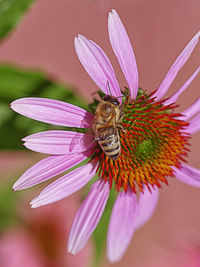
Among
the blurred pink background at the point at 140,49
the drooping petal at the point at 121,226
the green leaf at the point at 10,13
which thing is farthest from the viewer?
the blurred pink background at the point at 140,49

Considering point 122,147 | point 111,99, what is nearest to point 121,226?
point 122,147

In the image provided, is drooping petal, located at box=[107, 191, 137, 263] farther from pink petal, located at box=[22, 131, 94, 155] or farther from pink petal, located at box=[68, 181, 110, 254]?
pink petal, located at box=[22, 131, 94, 155]

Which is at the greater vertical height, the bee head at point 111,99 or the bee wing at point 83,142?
the bee head at point 111,99

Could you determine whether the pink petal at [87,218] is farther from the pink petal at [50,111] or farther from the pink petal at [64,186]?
the pink petal at [50,111]

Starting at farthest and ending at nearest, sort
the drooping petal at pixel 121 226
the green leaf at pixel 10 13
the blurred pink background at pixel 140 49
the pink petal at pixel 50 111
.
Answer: the blurred pink background at pixel 140 49 → the drooping petal at pixel 121 226 → the green leaf at pixel 10 13 → the pink petal at pixel 50 111

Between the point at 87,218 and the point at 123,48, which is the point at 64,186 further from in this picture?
the point at 123,48

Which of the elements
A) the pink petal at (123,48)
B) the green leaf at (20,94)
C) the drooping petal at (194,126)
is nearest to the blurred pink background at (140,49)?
the green leaf at (20,94)
